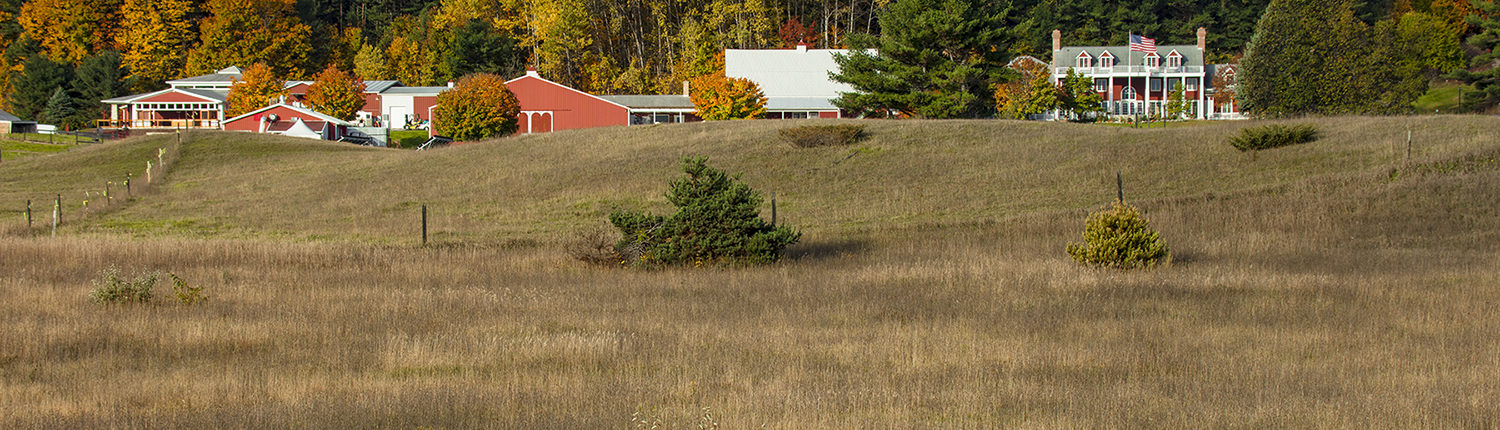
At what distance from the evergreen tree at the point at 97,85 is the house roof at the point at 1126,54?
242 feet

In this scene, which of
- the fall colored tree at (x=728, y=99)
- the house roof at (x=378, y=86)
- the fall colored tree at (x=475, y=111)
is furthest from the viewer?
the house roof at (x=378, y=86)

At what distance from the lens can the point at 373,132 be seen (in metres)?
78.7

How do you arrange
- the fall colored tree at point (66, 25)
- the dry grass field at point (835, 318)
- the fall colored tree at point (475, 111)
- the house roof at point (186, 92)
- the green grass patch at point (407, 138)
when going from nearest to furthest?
the dry grass field at point (835, 318) < the fall colored tree at point (475, 111) < the green grass patch at point (407, 138) < the house roof at point (186, 92) < the fall colored tree at point (66, 25)

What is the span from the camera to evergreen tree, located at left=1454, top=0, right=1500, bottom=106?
232 feet

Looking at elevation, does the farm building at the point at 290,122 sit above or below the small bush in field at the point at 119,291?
above

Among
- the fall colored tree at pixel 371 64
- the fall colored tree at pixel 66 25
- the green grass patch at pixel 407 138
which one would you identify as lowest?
the green grass patch at pixel 407 138

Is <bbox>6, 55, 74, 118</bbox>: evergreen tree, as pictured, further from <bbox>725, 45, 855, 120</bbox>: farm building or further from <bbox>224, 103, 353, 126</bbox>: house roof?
<bbox>725, 45, 855, 120</bbox>: farm building

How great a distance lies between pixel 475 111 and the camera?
73375 mm

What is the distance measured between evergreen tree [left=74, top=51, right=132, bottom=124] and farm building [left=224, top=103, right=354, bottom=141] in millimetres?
20759

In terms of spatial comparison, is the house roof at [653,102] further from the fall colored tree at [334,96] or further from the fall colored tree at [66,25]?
the fall colored tree at [66,25]

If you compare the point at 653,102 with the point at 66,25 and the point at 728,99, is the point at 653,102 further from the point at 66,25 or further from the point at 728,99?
the point at 66,25

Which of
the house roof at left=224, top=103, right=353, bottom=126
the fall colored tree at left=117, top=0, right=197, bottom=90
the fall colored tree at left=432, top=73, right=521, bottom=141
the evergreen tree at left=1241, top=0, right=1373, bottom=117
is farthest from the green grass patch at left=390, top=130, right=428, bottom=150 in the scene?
the evergreen tree at left=1241, top=0, right=1373, bottom=117

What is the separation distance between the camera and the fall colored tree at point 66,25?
364 feet

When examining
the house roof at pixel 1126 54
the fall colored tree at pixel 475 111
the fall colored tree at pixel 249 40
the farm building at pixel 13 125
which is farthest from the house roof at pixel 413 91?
the house roof at pixel 1126 54
